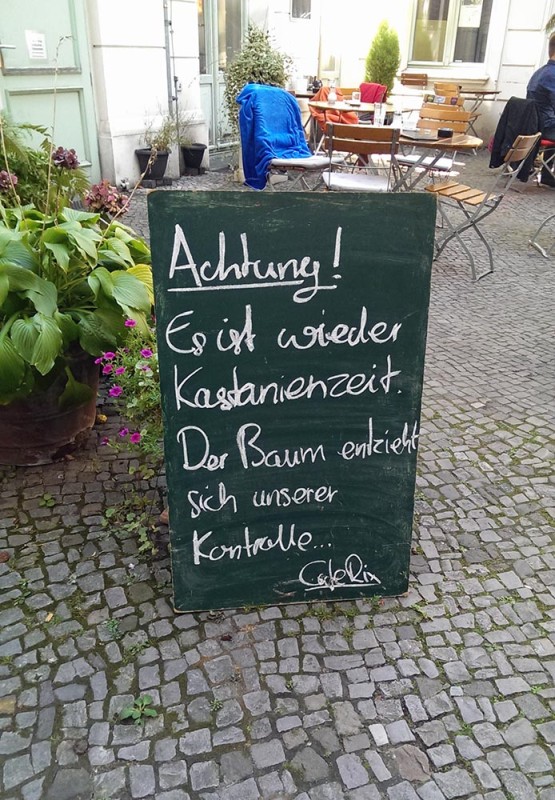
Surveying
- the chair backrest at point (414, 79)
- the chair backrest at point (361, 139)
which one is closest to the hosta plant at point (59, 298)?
the chair backrest at point (361, 139)

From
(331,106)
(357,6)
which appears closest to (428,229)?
(331,106)

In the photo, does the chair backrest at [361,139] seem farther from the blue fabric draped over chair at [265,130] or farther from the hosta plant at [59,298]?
the hosta plant at [59,298]

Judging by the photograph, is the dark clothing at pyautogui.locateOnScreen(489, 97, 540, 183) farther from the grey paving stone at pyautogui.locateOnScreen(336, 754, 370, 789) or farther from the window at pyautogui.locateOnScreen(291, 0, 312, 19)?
the grey paving stone at pyautogui.locateOnScreen(336, 754, 370, 789)

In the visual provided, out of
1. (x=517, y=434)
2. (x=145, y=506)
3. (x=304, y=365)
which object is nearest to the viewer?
(x=304, y=365)

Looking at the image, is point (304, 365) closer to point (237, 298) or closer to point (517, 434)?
point (237, 298)

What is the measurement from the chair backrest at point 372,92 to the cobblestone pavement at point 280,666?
8.95 m

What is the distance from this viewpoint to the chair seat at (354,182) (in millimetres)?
6094

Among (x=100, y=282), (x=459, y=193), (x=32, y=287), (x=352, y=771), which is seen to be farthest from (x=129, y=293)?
(x=459, y=193)

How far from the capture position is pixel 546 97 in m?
8.98

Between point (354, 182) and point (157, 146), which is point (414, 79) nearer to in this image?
point (157, 146)

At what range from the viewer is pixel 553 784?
1.83 metres

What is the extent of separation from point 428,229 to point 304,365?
0.53 m

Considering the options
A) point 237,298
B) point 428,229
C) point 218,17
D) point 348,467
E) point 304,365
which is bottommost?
point 348,467
